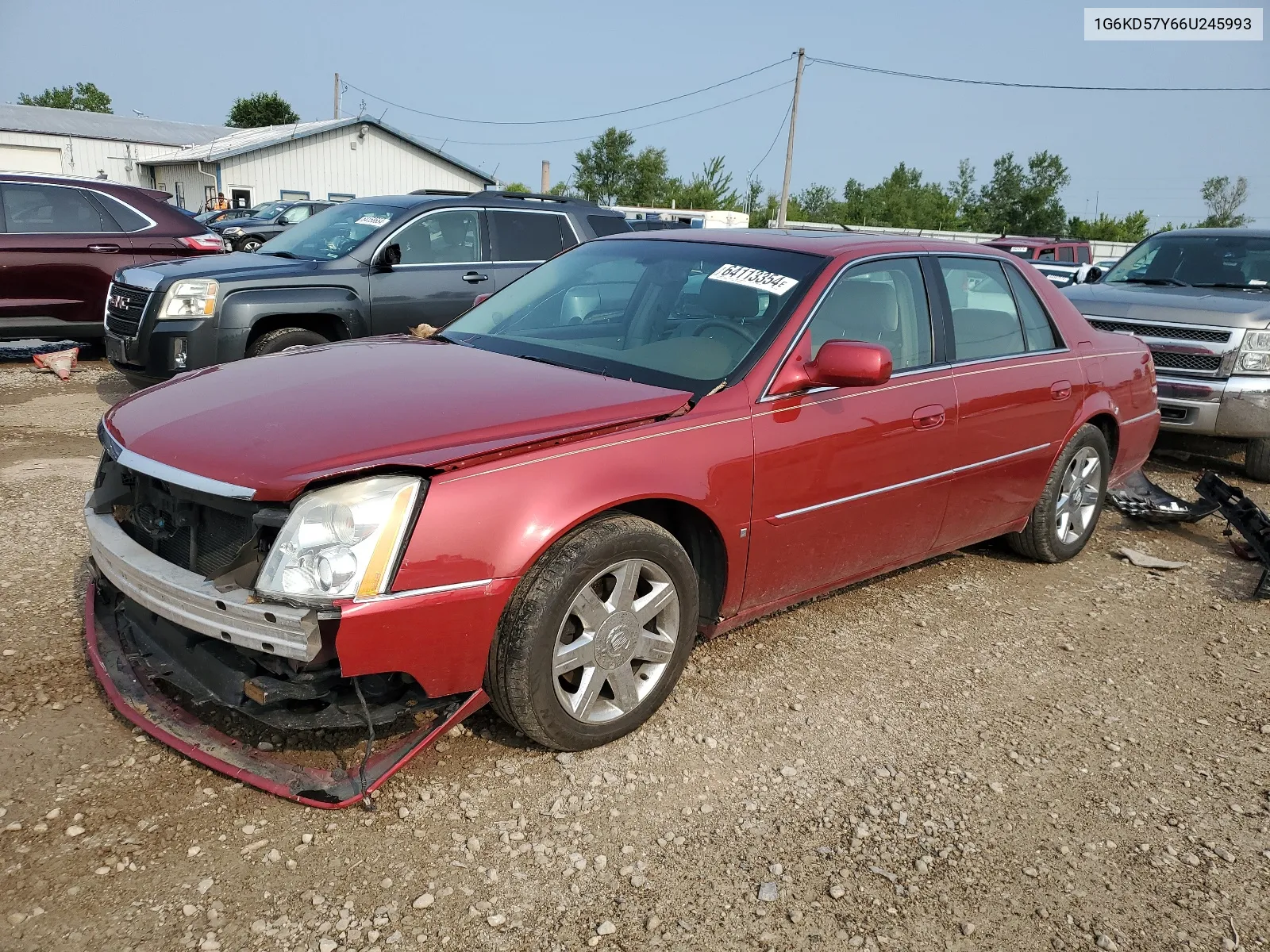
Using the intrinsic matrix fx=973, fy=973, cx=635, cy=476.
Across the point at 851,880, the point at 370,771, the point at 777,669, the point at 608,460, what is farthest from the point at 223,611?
the point at 777,669

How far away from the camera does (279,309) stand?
23.1 ft

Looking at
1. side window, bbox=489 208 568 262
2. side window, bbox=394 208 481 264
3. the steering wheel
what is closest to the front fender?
side window, bbox=394 208 481 264

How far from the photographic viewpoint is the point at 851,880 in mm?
2611

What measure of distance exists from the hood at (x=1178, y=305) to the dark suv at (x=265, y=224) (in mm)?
14088

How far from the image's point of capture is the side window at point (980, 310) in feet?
14.1

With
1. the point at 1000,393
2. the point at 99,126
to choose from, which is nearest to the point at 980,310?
the point at 1000,393

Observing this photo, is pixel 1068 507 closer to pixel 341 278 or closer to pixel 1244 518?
pixel 1244 518

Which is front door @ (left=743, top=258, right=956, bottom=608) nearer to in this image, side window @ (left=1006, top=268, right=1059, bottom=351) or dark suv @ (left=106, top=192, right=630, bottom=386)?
side window @ (left=1006, top=268, right=1059, bottom=351)

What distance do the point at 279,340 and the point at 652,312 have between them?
4.15 m

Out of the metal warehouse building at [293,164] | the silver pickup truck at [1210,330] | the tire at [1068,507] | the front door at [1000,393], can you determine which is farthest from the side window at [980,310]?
the metal warehouse building at [293,164]

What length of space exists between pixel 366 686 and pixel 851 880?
1.42m

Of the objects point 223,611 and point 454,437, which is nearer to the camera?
point 223,611

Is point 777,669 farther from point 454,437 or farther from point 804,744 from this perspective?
point 454,437

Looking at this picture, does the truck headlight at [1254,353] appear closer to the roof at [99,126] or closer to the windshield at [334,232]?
the windshield at [334,232]
